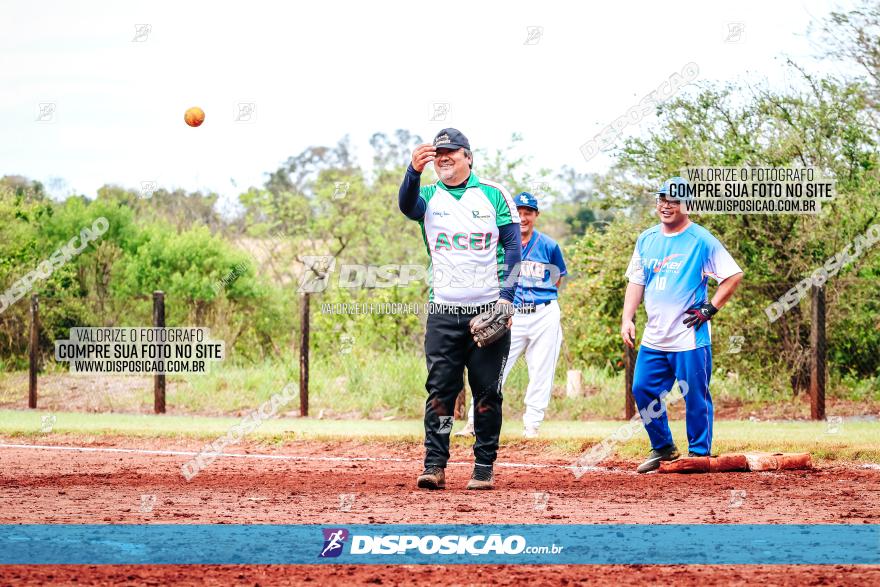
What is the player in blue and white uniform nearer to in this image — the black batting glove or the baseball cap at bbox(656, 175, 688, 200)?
the baseball cap at bbox(656, 175, 688, 200)

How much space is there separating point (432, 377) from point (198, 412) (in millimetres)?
10500

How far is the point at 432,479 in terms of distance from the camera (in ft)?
26.5

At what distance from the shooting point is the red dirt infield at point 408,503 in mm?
5148

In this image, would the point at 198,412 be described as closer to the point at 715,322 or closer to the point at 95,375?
the point at 95,375

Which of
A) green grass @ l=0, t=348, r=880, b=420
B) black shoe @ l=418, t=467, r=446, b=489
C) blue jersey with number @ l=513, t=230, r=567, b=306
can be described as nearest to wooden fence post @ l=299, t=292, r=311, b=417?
green grass @ l=0, t=348, r=880, b=420

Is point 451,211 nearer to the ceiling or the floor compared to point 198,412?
nearer to the ceiling

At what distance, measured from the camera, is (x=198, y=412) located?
18062mm

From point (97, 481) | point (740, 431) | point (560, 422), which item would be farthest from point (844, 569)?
point (560, 422)

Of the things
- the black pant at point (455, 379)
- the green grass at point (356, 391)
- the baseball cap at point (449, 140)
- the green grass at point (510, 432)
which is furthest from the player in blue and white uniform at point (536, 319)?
the green grass at point (356, 391)

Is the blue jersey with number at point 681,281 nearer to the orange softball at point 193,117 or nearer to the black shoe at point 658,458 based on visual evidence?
the black shoe at point 658,458

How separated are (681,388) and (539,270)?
312cm

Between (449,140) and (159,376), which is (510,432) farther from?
(159,376)

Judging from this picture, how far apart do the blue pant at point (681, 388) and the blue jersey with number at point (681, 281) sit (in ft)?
0.31

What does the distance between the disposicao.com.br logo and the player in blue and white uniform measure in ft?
20.1
